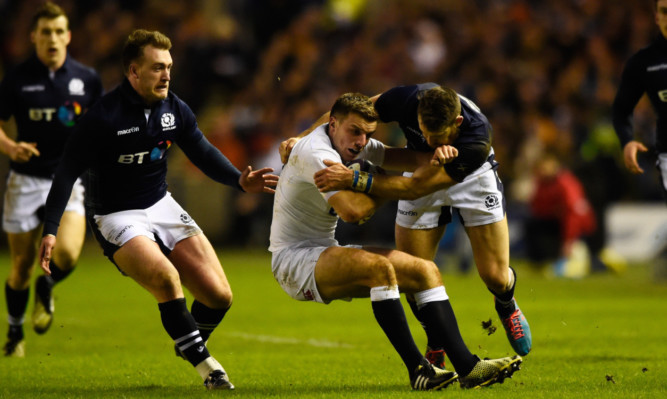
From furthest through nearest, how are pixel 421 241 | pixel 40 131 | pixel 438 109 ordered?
pixel 40 131
pixel 421 241
pixel 438 109

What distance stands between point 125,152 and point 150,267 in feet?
2.78

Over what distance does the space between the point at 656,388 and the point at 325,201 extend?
238 centimetres

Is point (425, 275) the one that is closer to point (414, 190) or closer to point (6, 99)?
point (414, 190)

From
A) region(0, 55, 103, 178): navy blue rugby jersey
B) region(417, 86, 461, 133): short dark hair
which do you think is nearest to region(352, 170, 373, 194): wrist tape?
region(417, 86, 461, 133): short dark hair

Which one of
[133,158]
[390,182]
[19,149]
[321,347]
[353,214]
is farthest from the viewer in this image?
[321,347]

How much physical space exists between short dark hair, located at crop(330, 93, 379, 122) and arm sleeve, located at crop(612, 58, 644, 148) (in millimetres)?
2814

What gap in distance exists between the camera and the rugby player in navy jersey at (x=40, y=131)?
8.91 metres

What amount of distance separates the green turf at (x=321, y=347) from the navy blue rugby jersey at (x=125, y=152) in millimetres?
1261

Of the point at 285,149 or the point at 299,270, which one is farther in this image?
the point at 285,149

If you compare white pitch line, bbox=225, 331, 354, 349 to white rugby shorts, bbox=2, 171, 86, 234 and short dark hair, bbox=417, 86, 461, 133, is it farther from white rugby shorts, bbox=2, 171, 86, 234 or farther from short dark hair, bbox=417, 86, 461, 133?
short dark hair, bbox=417, 86, 461, 133

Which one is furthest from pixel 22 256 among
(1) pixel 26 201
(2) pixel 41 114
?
(2) pixel 41 114

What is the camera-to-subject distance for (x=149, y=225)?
6930 mm

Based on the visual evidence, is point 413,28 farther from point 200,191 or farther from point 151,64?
point 151,64

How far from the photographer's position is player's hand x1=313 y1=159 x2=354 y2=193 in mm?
6156
